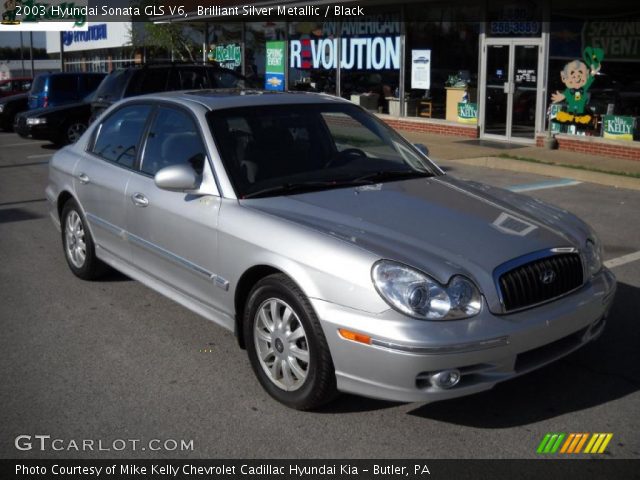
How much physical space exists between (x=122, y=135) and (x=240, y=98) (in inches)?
45.4

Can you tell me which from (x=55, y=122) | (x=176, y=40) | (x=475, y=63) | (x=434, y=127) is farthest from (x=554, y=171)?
(x=176, y=40)

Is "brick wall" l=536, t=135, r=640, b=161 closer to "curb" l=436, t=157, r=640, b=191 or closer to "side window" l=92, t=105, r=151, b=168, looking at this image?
"curb" l=436, t=157, r=640, b=191

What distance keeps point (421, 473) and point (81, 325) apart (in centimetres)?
294

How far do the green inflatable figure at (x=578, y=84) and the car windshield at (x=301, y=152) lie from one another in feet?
32.6

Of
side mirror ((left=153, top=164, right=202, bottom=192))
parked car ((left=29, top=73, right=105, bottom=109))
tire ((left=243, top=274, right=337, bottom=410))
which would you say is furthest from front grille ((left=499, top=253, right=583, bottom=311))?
parked car ((left=29, top=73, right=105, bottom=109))

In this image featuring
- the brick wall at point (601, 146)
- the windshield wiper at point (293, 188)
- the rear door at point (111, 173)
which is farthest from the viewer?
the brick wall at point (601, 146)

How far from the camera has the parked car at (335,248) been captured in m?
3.61

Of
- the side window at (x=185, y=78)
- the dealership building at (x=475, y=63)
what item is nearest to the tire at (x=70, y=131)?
the side window at (x=185, y=78)

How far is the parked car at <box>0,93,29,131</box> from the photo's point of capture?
2162 centimetres

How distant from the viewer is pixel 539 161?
41.8 ft

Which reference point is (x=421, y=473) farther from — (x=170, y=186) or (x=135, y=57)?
(x=135, y=57)

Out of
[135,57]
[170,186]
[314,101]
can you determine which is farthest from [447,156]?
[135,57]

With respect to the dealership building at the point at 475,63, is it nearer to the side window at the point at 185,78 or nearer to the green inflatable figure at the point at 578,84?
the green inflatable figure at the point at 578,84

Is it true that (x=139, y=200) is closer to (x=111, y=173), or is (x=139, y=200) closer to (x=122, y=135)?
(x=111, y=173)
